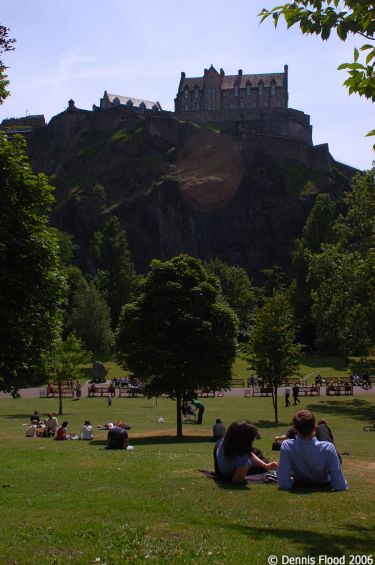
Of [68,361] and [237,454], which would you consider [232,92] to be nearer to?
[68,361]

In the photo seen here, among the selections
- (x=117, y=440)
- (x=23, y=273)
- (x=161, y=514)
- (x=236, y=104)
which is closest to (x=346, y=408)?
(x=117, y=440)

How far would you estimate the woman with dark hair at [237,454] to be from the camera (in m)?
9.16

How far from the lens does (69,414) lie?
107 feet

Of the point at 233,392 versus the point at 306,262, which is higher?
the point at 306,262

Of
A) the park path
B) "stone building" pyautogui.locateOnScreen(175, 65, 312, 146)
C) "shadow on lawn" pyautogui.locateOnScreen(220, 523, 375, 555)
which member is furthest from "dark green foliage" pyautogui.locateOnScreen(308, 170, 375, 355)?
"stone building" pyautogui.locateOnScreen(175, 65, 312, 146)

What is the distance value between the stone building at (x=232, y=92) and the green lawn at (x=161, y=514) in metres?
122

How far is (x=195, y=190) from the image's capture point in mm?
106625

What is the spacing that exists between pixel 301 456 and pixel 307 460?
0.32 ft

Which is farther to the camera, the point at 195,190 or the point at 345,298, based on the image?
the point at 195,190

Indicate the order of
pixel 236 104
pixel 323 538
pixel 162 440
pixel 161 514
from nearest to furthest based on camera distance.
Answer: pixel 323 538 → pixel 161 514 → pixel 162 440 → pixel 236 104

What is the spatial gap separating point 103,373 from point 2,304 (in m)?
43.9

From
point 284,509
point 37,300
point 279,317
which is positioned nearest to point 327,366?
point 279,317

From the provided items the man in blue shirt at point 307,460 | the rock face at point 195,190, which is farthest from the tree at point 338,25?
the rock face at point 195,190

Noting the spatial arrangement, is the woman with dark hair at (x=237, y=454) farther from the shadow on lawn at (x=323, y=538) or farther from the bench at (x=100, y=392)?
the bench at (x=100, y=392)
